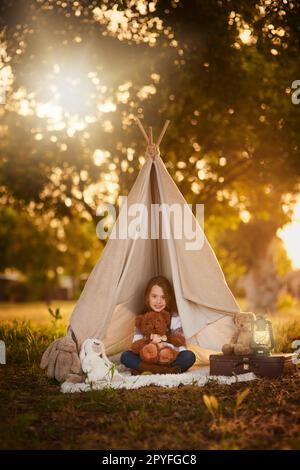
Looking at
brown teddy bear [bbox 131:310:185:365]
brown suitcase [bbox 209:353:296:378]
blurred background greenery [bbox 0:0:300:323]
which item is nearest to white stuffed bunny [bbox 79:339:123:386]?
brown teddy bear [bbox 131:310:185:365]

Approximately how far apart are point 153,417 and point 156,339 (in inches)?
66.7

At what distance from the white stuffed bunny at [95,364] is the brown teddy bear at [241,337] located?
3.78ft

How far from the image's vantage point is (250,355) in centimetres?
630

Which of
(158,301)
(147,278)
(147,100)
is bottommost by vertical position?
(158,301)

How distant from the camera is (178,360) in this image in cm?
659

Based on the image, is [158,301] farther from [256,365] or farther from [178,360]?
[256,365]

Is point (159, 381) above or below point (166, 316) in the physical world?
below

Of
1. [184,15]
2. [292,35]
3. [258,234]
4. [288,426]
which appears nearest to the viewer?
[288,426]

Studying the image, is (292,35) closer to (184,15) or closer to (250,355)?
(184,15)

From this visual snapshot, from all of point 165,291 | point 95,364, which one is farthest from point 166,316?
point 95,364
